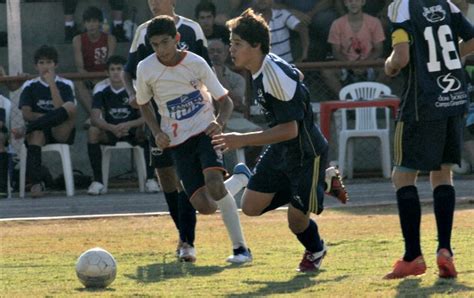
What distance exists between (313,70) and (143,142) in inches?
95.1

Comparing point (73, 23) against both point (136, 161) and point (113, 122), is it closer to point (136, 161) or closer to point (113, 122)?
point (113, 122)

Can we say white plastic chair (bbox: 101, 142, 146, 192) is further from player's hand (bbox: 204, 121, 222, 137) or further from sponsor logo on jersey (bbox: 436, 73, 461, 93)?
sponsor logo on jersey (bbox: 436, 73, 461, 93)

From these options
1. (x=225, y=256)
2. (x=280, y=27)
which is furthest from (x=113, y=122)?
(x=225, y=256)

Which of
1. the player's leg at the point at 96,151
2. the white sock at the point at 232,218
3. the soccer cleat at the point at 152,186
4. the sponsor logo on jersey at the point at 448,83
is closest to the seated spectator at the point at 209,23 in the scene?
the player's leg at the point at 96,151

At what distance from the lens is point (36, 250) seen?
1131 centimetres

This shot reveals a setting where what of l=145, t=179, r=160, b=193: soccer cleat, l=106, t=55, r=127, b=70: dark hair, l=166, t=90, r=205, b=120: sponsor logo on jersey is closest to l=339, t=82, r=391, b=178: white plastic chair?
l=145, t=179, r=160, b=193: soccer cleat

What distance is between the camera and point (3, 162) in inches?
642

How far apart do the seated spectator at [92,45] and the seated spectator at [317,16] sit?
236 centimetres

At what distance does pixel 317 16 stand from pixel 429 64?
9.93 m

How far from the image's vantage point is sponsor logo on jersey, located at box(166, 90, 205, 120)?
1017 cm

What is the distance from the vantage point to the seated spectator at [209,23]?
684 inches

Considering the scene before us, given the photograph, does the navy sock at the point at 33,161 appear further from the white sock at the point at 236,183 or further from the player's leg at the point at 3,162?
the white sock at the point at 236,183

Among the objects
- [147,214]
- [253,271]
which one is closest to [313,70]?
[147,214]

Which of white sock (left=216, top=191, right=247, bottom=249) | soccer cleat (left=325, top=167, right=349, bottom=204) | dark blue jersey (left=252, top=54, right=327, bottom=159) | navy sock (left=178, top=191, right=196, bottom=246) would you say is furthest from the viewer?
navy sock (left=178, top=191, right=196, bottom=246)
